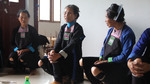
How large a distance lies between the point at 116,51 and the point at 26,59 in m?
1.69

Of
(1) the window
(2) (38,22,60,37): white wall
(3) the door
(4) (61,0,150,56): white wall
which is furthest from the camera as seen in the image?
(1) the window

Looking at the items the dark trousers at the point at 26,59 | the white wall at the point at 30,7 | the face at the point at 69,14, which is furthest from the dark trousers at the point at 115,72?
the white wall at the point at 30,7

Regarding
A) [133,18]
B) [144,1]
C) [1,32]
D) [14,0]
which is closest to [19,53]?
[1,32]

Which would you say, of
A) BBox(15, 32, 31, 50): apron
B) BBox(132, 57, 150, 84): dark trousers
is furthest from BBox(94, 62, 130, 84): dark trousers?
BBox(15, 32, 31, 50): apron

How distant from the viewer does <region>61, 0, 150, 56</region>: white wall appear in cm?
→ 223

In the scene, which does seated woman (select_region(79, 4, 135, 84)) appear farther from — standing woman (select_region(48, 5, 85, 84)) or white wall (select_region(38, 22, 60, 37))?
white wall (select_region(38, 22, 60, 37))

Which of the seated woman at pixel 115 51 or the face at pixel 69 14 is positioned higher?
the face at pixel 69 14

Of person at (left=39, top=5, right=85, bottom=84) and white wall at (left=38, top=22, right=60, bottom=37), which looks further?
white wall at (left=38, top=22, right=60, bottom=37)

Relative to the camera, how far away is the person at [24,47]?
9.95 ft

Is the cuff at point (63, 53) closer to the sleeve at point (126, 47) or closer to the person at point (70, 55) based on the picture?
the person at point (70, 55)

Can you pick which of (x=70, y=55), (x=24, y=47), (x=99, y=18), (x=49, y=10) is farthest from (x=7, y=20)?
(x=49, y=10)

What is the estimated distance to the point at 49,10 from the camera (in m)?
8.42

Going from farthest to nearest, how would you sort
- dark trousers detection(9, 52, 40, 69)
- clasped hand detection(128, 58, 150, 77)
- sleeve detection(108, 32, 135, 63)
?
dark trousers detection(9, 52, 40, 69), sleeve detection(108, 32, 135, 63), clasped hand detection(128, 58, 150, 77)

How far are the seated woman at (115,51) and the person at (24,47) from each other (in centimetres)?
146
